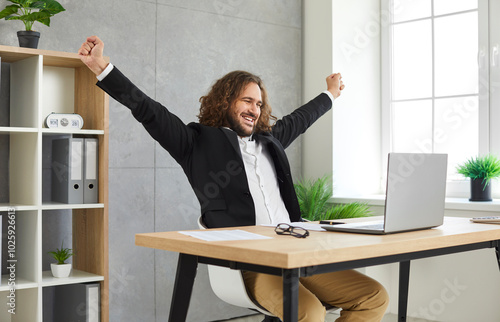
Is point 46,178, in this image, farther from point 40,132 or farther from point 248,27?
point 248,27

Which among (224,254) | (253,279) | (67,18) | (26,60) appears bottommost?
(253,279)

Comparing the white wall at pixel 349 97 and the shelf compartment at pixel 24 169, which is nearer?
the shelf compartment at pixel 24 169

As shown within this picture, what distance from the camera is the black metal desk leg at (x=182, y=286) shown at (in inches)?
73.8

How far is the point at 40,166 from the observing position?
2801mm

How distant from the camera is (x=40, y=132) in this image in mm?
2812

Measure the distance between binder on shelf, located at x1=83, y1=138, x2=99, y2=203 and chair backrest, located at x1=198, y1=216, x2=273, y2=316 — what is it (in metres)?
0.98

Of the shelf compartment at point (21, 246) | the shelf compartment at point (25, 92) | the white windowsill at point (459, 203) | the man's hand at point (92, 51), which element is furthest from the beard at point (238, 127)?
the white windowsill at point (459, 203)

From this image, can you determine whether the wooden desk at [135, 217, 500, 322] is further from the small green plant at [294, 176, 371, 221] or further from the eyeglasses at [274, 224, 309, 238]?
the small green plant at [294, 176, 371, 221]

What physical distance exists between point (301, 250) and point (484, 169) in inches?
96.1

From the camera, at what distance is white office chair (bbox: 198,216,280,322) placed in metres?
2.10

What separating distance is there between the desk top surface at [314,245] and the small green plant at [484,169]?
5.16 ft

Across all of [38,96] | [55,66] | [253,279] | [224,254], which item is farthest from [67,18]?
[224,254]

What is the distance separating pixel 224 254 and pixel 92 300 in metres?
1.58

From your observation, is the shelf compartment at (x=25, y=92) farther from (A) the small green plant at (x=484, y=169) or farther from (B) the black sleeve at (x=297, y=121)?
(A) the small green plant at (x=484, y=169)
